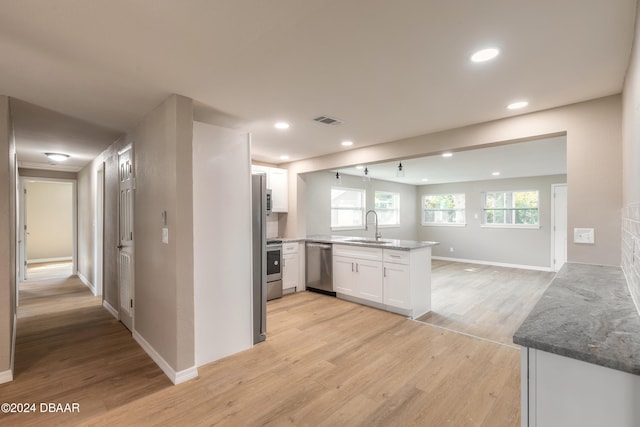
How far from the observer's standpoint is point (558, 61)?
6.28 feet

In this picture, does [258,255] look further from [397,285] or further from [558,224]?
[558,224]

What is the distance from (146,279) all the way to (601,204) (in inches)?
165

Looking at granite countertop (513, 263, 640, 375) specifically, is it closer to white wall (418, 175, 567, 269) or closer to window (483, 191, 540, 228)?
white wall (418, 175, 567, 269)

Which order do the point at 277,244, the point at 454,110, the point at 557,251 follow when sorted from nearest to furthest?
the point at 454,110
the point at 277,244
the point at 557,251

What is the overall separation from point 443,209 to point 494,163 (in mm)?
3759

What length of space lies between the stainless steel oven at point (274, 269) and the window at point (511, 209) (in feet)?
21.2

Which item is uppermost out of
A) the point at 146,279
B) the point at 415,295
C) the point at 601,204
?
the point at 601,204

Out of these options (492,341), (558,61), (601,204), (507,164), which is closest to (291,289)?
(492,341)

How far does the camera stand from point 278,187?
213 inches

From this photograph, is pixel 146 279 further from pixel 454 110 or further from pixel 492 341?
pixel 492 341

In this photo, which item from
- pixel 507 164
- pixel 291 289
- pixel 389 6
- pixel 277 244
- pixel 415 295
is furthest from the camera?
pixel 507 164

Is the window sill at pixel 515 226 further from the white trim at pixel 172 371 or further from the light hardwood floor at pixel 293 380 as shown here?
the white trim at pixel 172 371

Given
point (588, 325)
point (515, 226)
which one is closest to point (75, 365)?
point (588, 325)

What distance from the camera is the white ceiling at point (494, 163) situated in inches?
178
